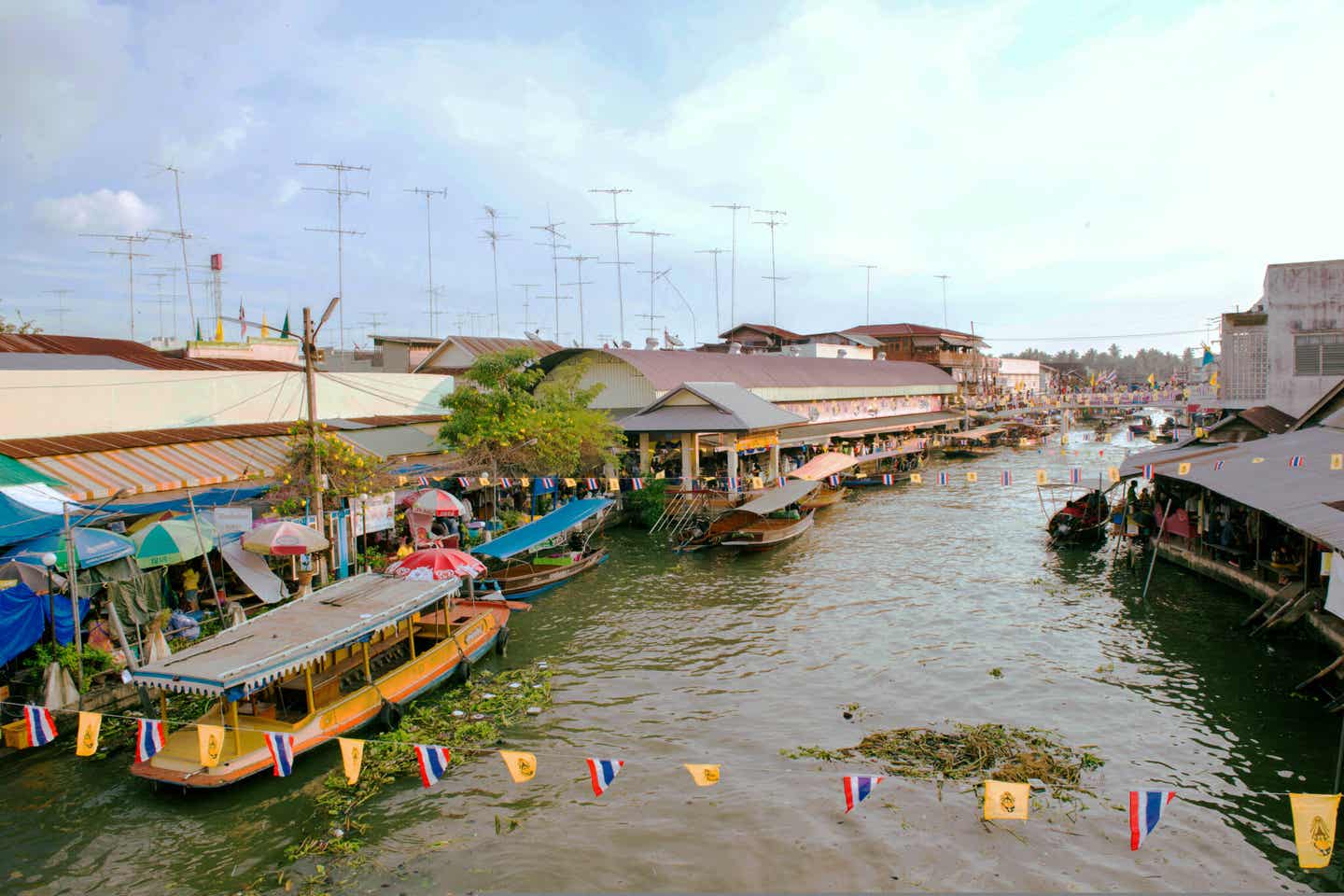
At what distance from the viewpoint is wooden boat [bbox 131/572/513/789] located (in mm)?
10664

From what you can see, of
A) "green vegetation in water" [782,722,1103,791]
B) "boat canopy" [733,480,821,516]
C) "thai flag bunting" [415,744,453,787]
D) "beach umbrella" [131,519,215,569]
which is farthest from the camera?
"boat canopy" [733,480,821,516]

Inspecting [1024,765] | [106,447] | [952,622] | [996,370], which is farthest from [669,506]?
[996,370]

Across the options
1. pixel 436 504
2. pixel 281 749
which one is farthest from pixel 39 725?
pixel 436 504

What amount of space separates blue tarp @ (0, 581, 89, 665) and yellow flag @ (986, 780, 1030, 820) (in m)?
14.0

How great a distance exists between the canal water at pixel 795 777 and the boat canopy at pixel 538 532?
1.92 meters

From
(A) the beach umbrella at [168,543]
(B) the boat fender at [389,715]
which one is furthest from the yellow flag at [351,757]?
(A) the beach umbrella at [168,543]

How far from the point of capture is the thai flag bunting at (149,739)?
10.8 m

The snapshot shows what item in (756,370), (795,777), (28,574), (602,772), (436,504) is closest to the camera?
(602,772)

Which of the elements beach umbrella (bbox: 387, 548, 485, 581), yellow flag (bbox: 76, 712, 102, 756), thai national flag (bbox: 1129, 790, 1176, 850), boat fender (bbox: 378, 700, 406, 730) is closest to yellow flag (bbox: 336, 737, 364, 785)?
boat fender (bbox: 378, 700, 406, 730)

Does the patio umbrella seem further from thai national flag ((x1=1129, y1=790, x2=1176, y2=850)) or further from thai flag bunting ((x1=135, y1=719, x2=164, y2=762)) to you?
thai national flag ((x1=1129, y1=790, x2=1176, y2=850))

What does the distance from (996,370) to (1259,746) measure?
91255 mm

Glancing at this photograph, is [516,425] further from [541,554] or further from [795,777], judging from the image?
[795,777]

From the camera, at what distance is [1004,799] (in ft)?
29.4

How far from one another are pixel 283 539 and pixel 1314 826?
16.4 metres
